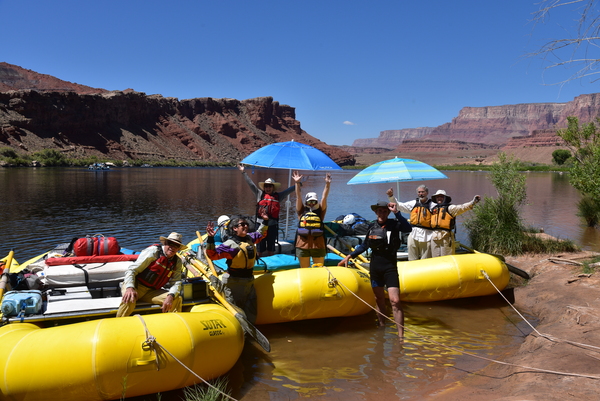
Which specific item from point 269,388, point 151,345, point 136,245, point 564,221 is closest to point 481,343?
Result: point 269,388

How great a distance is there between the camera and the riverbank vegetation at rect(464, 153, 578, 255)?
1016 cm

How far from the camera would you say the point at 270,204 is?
303 inches

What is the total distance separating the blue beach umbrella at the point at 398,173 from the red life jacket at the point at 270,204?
63.8 inches

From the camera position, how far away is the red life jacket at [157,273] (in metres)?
5.21

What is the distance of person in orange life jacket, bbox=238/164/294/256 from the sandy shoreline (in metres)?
4.22

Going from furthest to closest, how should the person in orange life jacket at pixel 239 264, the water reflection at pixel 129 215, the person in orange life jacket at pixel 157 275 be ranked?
the water reflection at pixel 129 215, the person in orange life jacket at pixel 239 264, the person in orange life jacket at pixel 157 275

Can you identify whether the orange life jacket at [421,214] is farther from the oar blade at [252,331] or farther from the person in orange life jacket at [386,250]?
the oar blade at [252,331]

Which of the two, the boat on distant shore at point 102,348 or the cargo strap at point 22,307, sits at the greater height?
the cargo strap at point 22,307

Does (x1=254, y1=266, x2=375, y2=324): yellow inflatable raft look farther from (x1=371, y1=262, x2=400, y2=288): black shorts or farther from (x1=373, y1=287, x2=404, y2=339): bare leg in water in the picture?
(x1=371, y1=262, x2=400, y2=288): black shorts

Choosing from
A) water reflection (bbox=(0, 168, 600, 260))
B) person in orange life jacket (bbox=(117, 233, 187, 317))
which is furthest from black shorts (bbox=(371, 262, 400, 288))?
water reflection (bbox=(0, 168, 600, 260))

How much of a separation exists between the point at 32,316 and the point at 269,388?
2801mm

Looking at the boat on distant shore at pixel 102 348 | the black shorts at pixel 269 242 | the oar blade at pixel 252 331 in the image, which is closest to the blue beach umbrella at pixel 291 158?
the black shorts at pixel 269 242

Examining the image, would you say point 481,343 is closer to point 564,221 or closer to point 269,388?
point 269,388

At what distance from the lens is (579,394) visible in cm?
360
